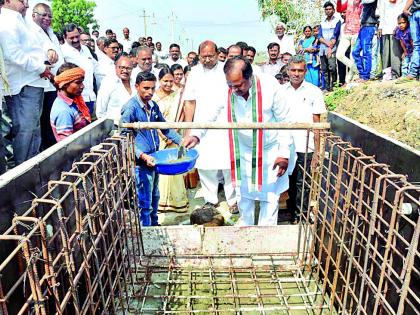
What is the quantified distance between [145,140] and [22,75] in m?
1.37

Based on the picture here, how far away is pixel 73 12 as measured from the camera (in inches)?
1644

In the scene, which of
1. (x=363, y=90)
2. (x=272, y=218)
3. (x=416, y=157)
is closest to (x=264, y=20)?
(x=363, y=90)

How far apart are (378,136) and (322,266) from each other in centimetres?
109

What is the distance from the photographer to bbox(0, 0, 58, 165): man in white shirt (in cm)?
373

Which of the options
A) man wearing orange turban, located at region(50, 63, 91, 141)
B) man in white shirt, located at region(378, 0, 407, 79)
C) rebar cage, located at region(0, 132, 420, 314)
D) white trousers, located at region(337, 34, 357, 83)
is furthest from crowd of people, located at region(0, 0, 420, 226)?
white trousers, located at region(337, 34, 357, 83)

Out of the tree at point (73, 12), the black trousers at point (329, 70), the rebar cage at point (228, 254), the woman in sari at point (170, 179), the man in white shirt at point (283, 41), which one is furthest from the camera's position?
the tree at point (73, 12)

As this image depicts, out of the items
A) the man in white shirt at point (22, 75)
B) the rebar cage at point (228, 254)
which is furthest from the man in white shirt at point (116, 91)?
the rebar cage at point (228, 254)

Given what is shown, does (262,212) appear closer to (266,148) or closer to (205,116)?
(266,148)

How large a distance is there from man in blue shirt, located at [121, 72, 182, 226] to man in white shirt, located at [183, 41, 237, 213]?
0.77 m

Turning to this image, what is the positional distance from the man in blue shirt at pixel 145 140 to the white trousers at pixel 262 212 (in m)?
0.82

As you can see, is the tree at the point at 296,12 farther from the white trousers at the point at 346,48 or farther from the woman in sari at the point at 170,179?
the woman in sari at the point at 170,179

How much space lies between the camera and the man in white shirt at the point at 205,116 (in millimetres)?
4355

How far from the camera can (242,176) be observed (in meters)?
3.61

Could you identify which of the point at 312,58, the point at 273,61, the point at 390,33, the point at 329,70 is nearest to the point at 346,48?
the point at 329,70
